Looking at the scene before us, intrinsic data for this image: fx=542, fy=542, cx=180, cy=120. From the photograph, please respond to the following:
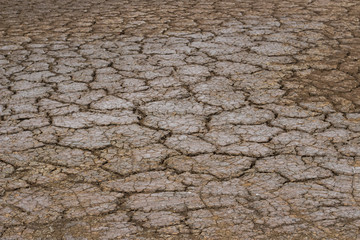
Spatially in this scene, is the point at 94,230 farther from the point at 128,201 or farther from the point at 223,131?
the point at 223,131

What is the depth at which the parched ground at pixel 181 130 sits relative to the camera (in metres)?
2.28

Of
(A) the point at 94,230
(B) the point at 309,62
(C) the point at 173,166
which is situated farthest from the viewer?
(B) the point at 309,62

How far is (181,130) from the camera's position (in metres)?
3.12

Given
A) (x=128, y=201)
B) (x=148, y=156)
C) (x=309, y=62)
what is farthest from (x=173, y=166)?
(x=309, y=62)

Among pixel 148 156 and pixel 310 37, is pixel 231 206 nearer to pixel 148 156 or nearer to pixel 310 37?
pixel 148 156

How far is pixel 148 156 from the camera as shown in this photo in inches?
111

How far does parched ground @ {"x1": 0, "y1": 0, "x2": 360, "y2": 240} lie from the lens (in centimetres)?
228

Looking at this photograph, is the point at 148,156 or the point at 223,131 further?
the point at 223,131

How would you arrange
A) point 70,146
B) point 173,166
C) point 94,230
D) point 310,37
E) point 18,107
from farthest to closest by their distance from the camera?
1. point 310,37
2. point 18,107
3. point 70,146
4. point 173,166
5. point 94,230

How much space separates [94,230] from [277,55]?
270 centimetres

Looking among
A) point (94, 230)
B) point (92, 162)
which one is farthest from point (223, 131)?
point (94, 230)

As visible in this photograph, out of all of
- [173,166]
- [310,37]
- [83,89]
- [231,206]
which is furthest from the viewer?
[310,37]

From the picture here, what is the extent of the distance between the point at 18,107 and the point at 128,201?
142 centimetres

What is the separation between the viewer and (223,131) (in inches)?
122
